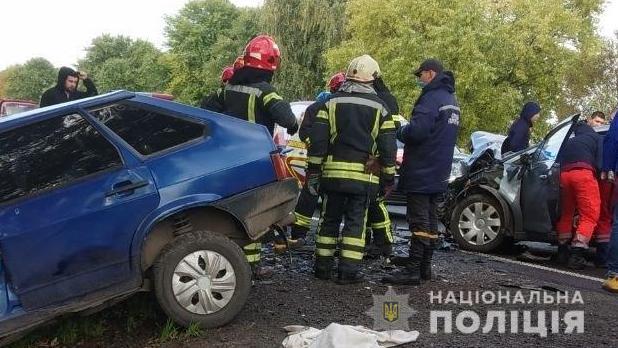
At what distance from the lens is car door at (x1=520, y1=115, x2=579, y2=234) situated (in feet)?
21.2

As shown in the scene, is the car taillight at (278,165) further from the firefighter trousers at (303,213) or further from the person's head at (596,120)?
the person's head at (596,120)

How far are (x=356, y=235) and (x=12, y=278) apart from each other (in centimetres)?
265

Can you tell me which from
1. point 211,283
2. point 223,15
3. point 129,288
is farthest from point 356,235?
point 223,15

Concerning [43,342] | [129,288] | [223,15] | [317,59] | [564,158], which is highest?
[223,15]

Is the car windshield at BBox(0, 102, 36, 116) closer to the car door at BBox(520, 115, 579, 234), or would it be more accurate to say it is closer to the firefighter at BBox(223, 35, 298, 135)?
the firefighter at BBox(223, 35, 298, 135)

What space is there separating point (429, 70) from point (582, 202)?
7.14 ft

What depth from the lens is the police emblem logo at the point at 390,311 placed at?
4.30 meters

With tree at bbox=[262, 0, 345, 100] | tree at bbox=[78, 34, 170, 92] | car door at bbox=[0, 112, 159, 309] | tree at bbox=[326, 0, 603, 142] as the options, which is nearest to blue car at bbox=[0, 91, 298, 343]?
car door at bbox=[0, 112, 159, 309]

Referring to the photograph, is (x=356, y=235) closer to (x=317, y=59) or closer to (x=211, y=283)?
(x=211, y=283)

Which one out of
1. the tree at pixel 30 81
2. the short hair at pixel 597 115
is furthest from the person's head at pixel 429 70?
the tree at pixel 30 81

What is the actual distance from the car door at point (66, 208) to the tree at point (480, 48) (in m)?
21.5

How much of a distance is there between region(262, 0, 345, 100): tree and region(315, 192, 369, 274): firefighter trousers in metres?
27.4

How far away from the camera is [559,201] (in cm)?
644

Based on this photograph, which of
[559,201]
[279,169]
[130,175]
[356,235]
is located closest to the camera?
[130,175]
